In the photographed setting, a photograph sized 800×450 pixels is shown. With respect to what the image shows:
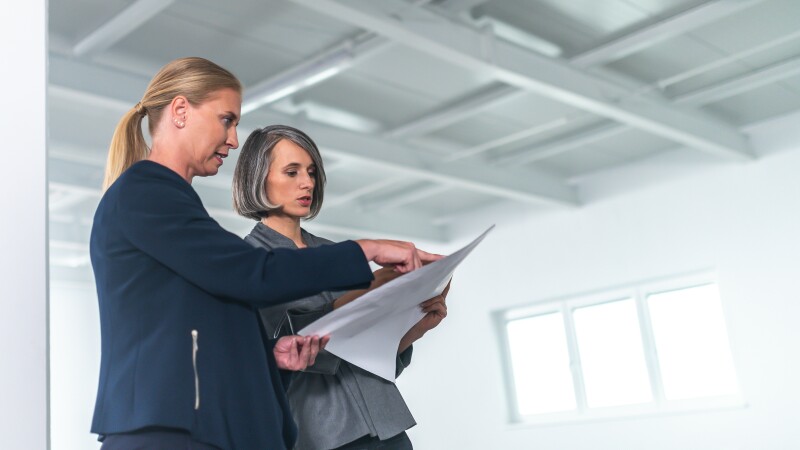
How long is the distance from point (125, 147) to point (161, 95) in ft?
0.30

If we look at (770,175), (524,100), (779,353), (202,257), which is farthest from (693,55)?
(202,257)

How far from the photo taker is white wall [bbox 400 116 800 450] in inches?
226

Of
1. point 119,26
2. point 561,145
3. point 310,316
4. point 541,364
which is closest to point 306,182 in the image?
point 310,316

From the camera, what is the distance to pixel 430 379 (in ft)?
25.3

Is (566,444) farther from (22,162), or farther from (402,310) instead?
(22,162)

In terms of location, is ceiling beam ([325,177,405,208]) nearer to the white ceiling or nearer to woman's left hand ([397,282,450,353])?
the white ceiling

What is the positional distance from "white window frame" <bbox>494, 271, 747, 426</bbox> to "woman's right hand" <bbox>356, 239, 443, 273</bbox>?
530cm

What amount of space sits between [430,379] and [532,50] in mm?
4040

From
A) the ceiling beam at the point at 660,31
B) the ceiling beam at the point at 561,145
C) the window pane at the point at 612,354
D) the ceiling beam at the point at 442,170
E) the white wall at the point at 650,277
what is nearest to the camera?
the ceiling beam at the point at 660,31

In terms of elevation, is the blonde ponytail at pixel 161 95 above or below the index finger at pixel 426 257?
above

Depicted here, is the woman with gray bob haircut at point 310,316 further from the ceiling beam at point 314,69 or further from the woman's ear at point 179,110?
the ceiling beam at point 314,69

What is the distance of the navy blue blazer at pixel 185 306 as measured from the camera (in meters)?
0.91

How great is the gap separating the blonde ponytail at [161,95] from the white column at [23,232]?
25cm

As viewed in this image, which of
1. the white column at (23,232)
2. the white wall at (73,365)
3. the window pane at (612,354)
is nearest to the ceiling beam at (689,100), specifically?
the window pane at (612,354)
